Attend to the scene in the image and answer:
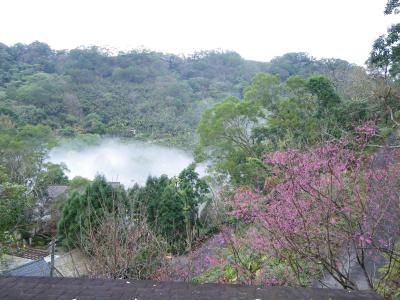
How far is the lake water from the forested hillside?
341 cm

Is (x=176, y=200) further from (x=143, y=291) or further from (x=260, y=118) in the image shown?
(x=143, y=291)

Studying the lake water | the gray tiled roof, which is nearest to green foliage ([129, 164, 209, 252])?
the gray tiled roof

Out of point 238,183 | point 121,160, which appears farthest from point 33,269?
point 121,160

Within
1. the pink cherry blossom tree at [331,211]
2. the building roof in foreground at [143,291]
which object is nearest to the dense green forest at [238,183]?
the pink cherry blossom tree at [331,211]

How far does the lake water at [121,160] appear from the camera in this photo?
28391mm

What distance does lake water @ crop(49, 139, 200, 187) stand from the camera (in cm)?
2839

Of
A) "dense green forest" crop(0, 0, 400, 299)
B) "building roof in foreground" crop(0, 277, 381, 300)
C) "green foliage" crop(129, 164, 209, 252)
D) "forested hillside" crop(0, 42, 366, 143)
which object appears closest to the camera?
"building roof in foreground" crop(0, 277, 381, 300)

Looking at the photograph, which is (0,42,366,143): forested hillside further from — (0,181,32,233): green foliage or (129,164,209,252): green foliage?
(0,181,32,233): green foliage

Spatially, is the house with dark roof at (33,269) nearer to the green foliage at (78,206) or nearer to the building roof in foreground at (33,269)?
the building roof in foreground at (33,269)

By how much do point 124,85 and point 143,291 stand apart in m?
45.4

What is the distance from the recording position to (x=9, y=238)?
9281mm

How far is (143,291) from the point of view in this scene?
294 cm

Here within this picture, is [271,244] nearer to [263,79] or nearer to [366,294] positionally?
[366,294]

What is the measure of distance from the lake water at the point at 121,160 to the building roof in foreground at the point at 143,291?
2429 cm
